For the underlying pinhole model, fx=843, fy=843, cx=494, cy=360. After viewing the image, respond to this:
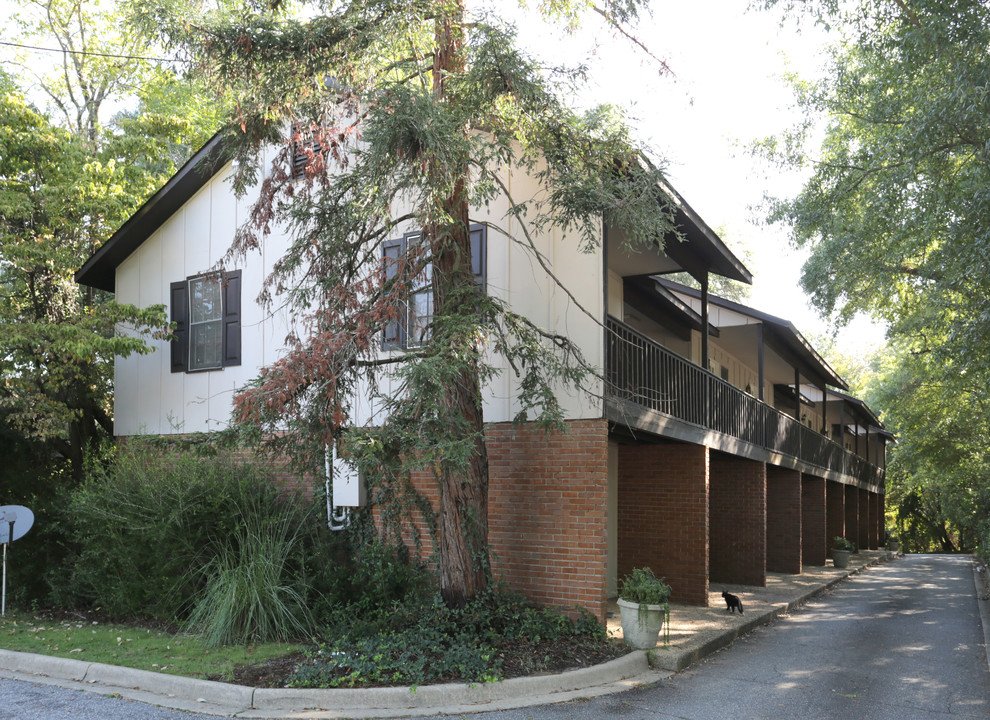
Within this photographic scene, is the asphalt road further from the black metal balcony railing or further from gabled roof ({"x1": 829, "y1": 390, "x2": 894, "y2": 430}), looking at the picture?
gabled roof ({"x1": 829, "y1": 390, "x2": 894, "y2": 430})

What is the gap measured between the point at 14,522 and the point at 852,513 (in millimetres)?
30973

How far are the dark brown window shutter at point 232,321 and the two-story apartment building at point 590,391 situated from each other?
0.11ft

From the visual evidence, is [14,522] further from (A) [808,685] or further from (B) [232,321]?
(A) [808,685]

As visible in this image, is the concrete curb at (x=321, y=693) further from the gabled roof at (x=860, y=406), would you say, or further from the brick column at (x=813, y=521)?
the gabled roof at (x=860, y=406)

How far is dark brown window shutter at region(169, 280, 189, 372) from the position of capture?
1466 centimetres

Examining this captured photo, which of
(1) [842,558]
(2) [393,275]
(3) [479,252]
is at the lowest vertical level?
(1) [842,558]

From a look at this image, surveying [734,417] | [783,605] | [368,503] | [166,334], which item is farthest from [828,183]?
[166,334]

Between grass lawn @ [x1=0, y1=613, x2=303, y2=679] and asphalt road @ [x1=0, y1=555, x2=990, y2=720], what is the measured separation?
2.68 feet

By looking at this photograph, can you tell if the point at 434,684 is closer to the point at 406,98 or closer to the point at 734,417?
the point at 406,98

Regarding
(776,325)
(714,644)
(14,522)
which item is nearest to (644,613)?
(714,644)

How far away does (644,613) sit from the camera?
9609 mm

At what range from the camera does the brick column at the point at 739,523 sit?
1698 centimetres

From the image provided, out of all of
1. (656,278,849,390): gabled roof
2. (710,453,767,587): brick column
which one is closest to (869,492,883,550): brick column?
(656,278,849,390): gabled roof

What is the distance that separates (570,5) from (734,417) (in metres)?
8.72
